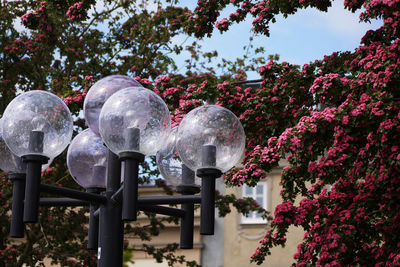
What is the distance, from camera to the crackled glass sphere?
4.54 meters

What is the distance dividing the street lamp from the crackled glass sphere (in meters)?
0.14

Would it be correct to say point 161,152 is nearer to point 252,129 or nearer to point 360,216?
point 360,216

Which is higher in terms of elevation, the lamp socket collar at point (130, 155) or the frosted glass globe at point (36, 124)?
the frosted glass globe at point (36, 124)

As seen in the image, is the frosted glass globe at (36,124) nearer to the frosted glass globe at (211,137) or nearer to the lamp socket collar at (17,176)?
the lamp socket collar at (17,176)

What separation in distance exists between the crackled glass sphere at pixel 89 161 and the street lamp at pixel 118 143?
0.45 ft

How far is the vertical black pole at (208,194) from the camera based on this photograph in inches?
155

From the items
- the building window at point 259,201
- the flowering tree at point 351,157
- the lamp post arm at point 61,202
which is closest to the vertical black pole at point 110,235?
the lamp post arm at point 61,202

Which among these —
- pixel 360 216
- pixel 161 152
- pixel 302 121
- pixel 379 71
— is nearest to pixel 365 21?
pixel 379 71

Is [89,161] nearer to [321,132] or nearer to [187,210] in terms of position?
[187,210]

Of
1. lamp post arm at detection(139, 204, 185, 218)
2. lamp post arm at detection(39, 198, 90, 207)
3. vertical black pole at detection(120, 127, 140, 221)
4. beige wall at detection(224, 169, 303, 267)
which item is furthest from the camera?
beige wall at detection(224, 169, 303, 267)

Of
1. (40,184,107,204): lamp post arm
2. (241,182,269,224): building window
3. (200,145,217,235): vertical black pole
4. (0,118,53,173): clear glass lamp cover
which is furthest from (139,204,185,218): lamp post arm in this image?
(241,182,269,224): building window

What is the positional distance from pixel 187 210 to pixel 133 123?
1.01 m

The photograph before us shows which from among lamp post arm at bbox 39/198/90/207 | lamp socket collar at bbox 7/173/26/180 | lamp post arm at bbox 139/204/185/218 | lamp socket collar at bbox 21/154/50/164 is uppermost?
lamp socket collar at bbox 21/154/50/164

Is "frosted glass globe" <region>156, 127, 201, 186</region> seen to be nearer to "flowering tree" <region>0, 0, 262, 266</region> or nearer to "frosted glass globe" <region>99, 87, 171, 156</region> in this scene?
"frosted glass globe" <region>99, 87, 171, 156</region>
